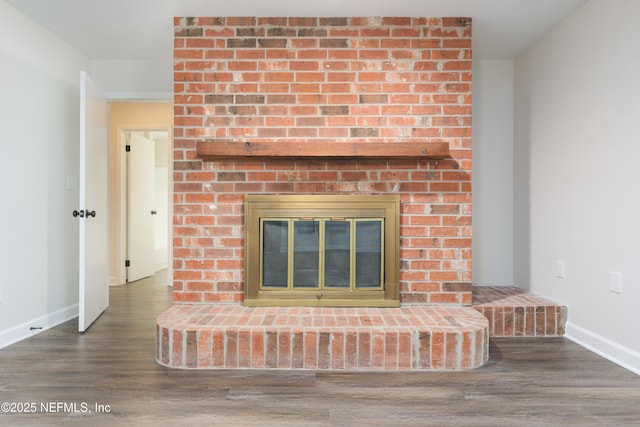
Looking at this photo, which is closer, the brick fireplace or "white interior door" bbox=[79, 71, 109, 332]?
the brick fireplace

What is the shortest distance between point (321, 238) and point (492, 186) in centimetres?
172

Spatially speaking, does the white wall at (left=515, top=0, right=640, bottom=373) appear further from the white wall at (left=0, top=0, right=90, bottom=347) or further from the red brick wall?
the white wall at (left=0, top=0, right=90, bottom=347)

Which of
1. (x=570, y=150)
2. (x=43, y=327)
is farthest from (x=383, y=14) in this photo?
(x=43, y=327)

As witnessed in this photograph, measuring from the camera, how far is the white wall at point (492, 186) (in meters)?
3.81

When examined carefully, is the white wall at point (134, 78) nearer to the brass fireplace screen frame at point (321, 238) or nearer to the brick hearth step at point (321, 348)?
the brass fireplace screen frame at point (321, 238)

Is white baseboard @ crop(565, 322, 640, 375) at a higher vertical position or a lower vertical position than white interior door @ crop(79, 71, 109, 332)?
lower

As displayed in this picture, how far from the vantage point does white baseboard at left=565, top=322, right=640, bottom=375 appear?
7.88 feet

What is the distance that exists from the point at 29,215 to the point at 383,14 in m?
2.77

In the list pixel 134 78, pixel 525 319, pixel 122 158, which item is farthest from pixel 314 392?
pixel 122 158

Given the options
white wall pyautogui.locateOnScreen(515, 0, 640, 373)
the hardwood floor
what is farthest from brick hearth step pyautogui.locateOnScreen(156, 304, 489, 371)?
white wall pyautogui.locateOnScreen(515, 0, 640, 373)

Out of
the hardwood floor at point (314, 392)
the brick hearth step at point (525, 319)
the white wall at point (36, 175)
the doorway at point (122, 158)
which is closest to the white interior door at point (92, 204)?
the white wall at point (36, 175)

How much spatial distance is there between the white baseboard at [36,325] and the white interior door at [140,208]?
1.78 meters

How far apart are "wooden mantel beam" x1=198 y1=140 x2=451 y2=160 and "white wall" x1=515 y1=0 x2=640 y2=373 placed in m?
0.91

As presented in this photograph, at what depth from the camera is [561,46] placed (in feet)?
10.2
